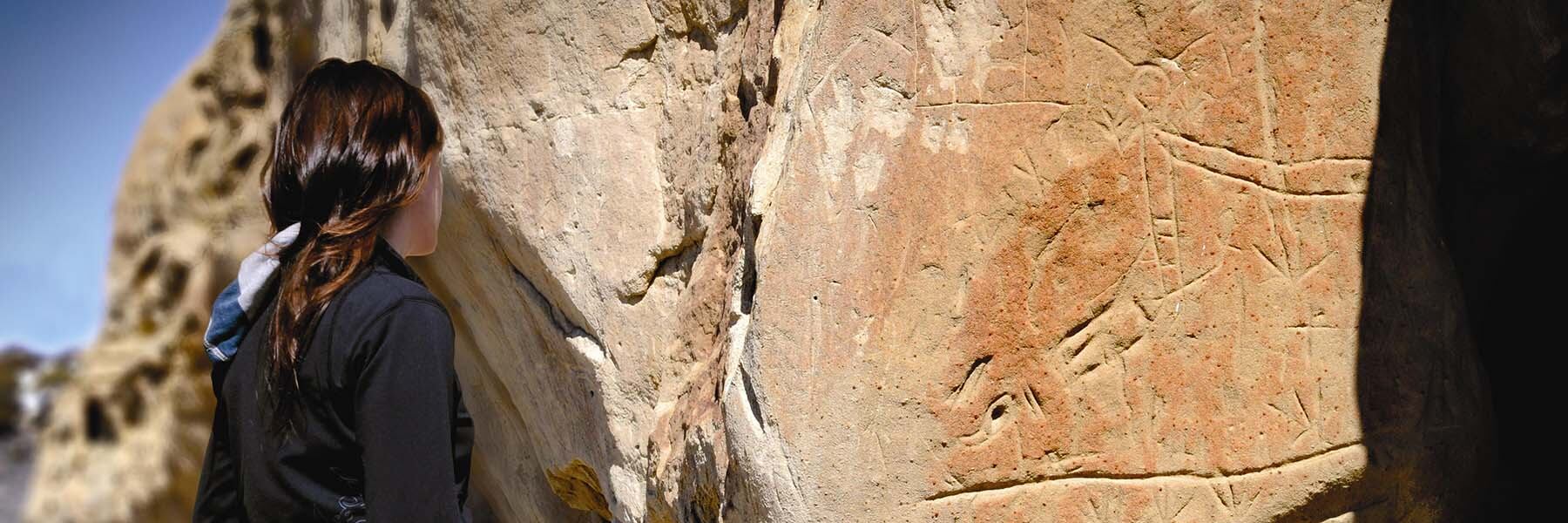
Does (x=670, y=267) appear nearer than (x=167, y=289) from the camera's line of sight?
Yes

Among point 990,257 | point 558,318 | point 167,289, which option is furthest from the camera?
point 167,289

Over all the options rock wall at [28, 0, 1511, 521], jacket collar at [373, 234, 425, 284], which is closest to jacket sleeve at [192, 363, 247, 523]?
jacket collar at [373, 234, 425, 284]

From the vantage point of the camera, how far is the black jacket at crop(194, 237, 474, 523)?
1.48 m

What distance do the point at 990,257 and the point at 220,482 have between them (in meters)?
1.28

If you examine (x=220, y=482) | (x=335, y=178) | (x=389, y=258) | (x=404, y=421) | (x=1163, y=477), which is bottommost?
(x=1163, y=477)

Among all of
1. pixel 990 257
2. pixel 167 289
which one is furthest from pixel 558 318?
pixel 167 289

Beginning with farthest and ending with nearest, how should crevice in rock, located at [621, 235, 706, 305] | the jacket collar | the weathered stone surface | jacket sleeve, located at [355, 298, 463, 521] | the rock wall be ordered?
1. the weathered stone surface
2. crevice in rock, located at [621, 235, 706, 305]
3. the rock wall
4. the jacket collar
5. jacket sleeve, located at [355, 298, 463, 521]

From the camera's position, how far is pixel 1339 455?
2.37 meters

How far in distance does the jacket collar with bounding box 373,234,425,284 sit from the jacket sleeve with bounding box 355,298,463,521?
0.16 metres

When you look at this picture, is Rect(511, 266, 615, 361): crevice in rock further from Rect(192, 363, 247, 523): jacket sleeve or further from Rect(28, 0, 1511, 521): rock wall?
Rect(192, 363, 247, 523): jacket sleeve

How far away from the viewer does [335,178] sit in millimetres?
1622

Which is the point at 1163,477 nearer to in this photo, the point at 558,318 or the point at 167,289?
the point at 558,318

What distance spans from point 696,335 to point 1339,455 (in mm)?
1274

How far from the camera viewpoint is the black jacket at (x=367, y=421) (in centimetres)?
148
